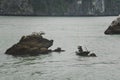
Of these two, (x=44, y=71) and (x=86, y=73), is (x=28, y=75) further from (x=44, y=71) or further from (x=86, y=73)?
(x=86, y=73)

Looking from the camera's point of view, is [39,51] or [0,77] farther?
[39,51]

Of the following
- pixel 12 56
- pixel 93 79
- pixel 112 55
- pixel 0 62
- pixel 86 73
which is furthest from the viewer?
pixel 112 55

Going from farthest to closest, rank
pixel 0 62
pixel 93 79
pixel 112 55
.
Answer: pixel 112 55, pixel 0 62, pixel 93 79

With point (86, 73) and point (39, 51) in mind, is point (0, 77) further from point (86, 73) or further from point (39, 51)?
point (39, 51)

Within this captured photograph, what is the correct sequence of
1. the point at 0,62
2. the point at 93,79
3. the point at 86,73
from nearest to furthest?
the point at 93,79, the point at 86,73, the point at 0,62

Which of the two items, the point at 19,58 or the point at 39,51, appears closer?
the point at 19,58

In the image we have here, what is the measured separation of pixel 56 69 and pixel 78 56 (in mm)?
11840

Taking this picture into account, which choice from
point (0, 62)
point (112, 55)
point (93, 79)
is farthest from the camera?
point (112, 55)

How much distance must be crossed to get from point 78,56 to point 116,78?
703 inches

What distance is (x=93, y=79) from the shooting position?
45094 mm

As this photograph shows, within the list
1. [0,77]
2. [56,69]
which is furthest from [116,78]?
[0,77]

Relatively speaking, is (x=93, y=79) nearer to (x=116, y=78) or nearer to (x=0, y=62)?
(x=116, y=78)

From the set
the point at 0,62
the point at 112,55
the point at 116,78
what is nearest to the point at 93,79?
the point at 116,78

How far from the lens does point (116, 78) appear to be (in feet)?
150
